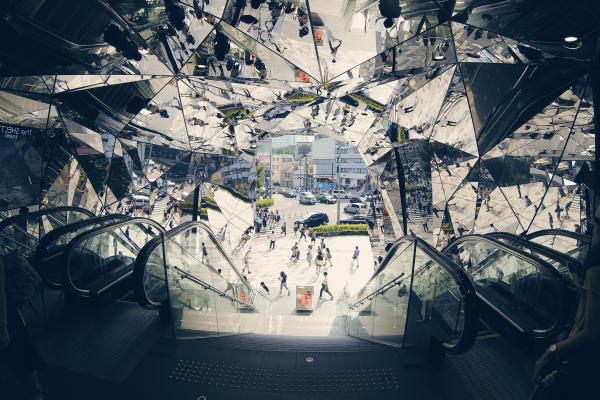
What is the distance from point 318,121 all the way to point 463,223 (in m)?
5.64

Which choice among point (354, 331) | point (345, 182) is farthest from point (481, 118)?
point (345, 182)

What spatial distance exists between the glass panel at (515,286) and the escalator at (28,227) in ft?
24.6

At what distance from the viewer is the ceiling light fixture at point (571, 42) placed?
158 inches

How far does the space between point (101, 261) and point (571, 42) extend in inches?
317

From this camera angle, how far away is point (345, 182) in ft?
139

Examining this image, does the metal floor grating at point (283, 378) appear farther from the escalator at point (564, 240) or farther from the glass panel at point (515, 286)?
the escalator at point (564, 240)

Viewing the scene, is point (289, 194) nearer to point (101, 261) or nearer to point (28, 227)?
point (101, 261)

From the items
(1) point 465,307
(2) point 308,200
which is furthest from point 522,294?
(2) point 308,200

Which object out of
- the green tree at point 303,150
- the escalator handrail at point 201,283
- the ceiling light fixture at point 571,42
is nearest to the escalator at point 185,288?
the escalator handrail at point 201,283

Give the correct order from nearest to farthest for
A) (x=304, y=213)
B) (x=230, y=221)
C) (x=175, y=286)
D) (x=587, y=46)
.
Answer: (x=587, y=46) → (x=175, y=286) → (x=230, y=221) → (x=304, y=213)

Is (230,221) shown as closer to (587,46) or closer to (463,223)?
(463,223)

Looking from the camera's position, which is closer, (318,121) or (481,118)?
(481,118)

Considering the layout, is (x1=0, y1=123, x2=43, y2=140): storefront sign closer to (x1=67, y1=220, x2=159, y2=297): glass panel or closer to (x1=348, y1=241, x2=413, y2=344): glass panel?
(x1=67, y1=220, x2=159, y2=297): glass panel

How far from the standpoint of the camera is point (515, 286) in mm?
4797
